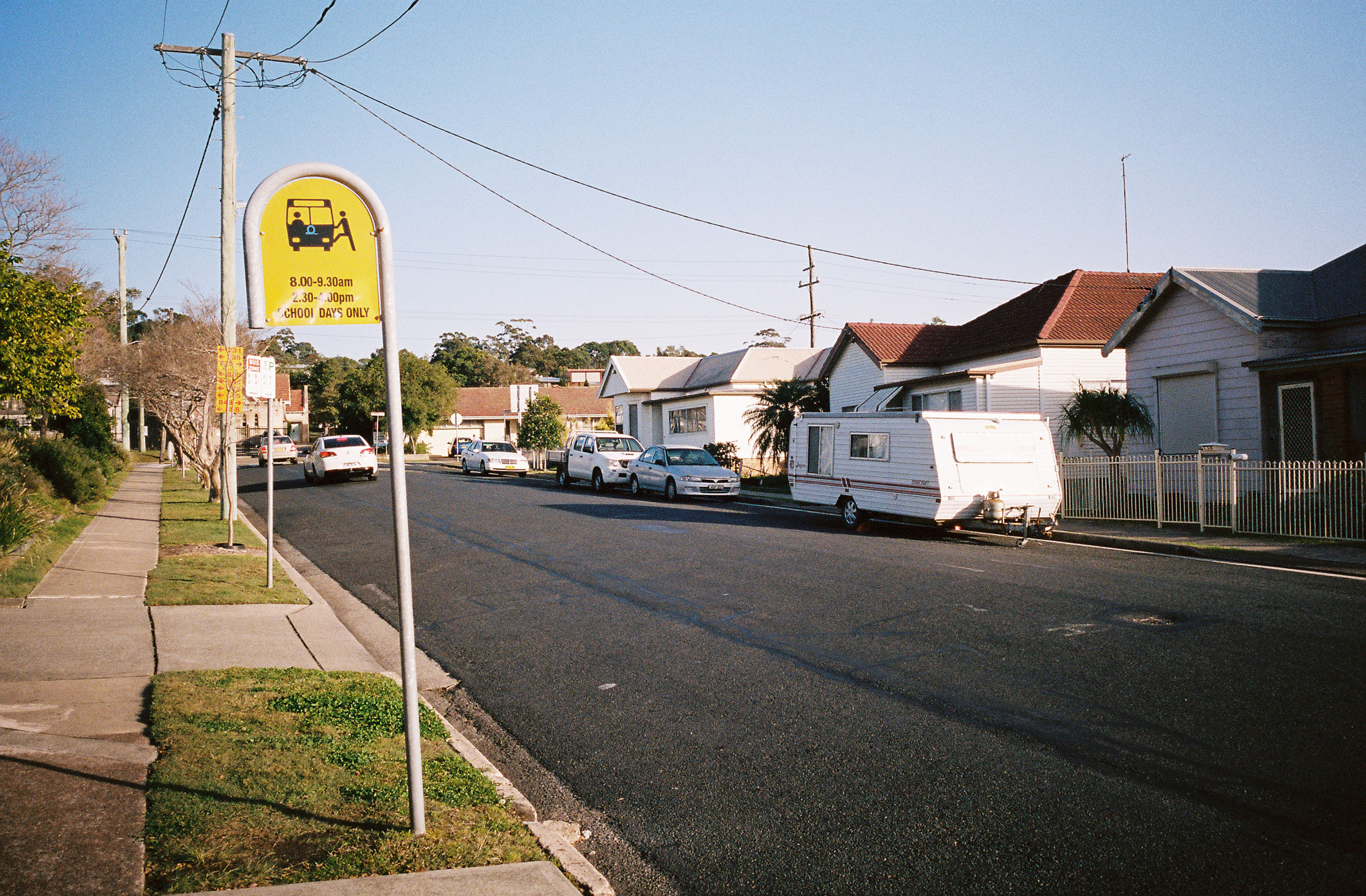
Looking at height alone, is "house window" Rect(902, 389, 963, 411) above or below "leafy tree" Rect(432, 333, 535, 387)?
below

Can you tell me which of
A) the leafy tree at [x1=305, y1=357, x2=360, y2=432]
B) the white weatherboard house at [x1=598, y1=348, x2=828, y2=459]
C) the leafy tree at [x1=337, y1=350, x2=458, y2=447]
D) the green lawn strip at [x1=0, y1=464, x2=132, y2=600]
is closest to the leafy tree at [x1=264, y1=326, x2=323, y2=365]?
the leafy tree at [x1=305, y1=357, x2=360, y2=432]

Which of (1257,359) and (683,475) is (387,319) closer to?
(1257,359)

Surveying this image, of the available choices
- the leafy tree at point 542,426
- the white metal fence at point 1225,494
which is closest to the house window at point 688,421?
the leafy tree at point 542,426

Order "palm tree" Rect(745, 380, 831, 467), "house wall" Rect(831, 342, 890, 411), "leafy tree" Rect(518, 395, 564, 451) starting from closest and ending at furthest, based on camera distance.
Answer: "house wall" Rect(831, 342, 890, 411)
"palm tree" Rect(745, 380, 831, 467)
"leafy tree" Rect(518, 395, 564, 451)

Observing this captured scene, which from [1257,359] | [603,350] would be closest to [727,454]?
[1257,359]

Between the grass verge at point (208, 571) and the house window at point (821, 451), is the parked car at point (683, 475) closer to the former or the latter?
the house window at point (821, 451)

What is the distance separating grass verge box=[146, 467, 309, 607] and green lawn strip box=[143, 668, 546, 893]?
3.95 meters

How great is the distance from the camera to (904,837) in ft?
14.6

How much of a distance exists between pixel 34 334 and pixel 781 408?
848 inches

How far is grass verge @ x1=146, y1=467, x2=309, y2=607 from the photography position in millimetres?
10422

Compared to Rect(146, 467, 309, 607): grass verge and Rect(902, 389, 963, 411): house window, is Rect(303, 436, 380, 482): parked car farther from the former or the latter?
Rect(902, 389, 963, 411): house window

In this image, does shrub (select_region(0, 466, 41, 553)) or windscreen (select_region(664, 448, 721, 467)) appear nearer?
shrub (select_region(0, 466, 41, 553))

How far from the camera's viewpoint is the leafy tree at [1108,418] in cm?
2003

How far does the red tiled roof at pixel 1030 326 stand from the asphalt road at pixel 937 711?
1529 cm
